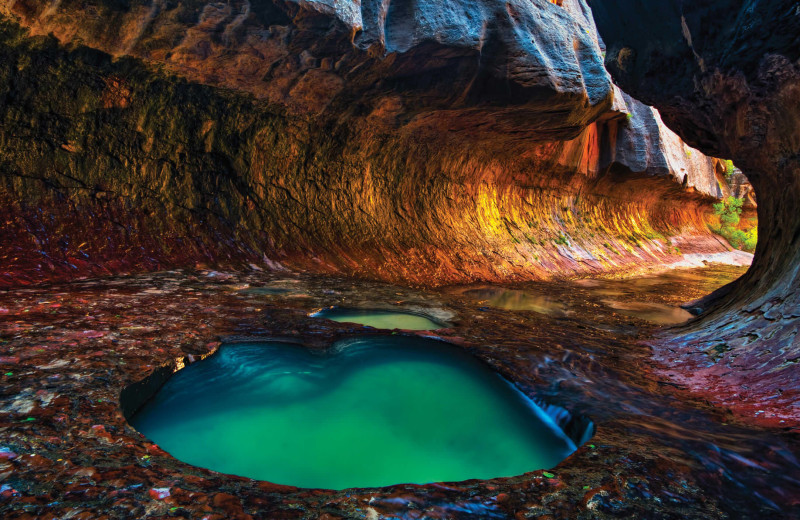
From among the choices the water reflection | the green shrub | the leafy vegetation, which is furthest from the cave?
the green shrub

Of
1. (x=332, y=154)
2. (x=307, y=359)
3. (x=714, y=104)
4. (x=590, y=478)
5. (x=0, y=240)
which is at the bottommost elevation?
(x=0, y=240)

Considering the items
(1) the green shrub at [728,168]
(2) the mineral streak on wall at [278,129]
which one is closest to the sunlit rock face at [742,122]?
(2) the mineral streak on wall at [278,129]

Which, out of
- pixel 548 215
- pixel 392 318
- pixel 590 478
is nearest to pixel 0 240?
pixel 392 318

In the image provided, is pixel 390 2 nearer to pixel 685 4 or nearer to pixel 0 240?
pixel 685 4

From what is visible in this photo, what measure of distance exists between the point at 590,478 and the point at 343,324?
2716 millimetres

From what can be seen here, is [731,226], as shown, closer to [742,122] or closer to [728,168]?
[728,168]

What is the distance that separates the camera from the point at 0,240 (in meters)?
4.86

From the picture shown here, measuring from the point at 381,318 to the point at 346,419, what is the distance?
210 centimetres

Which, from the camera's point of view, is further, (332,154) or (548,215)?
(548,215)

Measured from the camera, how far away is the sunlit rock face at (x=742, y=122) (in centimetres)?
328

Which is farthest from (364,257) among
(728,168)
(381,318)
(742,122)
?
(728,168)

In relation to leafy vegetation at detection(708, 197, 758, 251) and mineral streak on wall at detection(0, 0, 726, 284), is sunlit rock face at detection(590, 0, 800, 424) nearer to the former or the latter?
mineral streak on wall at detection(0, 0, 726, 284)

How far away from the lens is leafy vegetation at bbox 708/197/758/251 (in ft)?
75.0

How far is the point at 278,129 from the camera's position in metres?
7.28
